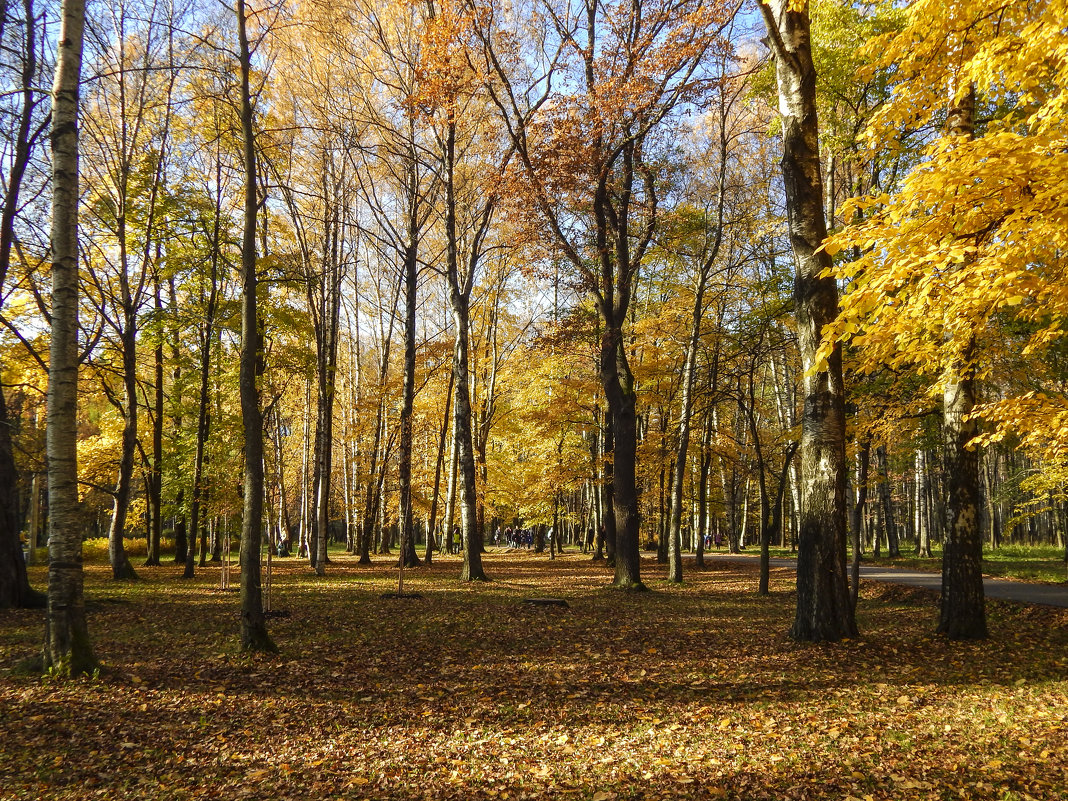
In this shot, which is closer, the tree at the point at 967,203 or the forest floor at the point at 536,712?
the tree at the point at 967,203

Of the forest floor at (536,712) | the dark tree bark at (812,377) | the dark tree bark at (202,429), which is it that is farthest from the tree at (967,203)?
the dark tree bark at (202,429)

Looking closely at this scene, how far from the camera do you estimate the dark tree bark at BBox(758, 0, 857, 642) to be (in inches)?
289

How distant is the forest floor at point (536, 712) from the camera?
3908 mm

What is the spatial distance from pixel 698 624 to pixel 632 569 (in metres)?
4.14

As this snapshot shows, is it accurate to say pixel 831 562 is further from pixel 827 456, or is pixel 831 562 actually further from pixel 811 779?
pixel 811 779

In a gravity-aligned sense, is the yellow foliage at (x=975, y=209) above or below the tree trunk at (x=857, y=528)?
above

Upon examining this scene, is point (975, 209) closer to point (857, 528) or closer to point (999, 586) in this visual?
point (857, 528)

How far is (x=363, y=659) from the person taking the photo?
699 centimetres

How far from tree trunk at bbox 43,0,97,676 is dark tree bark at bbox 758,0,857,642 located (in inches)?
311

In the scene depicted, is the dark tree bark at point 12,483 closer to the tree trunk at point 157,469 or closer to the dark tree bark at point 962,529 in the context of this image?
the tree trunk at point 157,469

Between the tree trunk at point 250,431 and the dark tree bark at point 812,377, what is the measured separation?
661cm

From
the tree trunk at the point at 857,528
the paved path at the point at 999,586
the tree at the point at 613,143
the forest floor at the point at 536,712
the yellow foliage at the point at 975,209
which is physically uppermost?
the tree at the point at 613,143

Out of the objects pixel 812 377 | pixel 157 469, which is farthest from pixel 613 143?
pixel 157 469

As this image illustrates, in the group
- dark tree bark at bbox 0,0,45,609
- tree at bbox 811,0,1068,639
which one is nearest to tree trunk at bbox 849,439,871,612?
tree at bbox 811,0,1068,639
